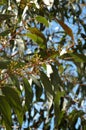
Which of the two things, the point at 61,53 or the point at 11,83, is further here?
the point at 11,83

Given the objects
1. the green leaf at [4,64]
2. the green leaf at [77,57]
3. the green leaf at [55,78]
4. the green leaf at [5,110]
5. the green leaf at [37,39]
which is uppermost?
the green leaf at [37,39]

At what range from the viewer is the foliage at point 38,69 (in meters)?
1.47

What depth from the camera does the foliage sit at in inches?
57.7

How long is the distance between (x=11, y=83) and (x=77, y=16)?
2.21 m

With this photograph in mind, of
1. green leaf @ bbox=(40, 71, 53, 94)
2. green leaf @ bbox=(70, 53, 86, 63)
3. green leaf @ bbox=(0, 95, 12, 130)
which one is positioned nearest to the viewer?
green leaf @ bbox=(0, 95, 12, 130)

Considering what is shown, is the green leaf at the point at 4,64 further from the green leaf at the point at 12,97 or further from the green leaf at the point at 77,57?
the green leaf at the point at 77,57

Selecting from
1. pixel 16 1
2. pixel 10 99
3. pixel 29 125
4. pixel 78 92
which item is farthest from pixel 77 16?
pixel 10 99

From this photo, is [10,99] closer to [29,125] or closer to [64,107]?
[64,107]

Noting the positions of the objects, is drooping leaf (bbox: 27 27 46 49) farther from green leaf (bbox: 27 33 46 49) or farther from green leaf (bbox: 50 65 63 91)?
green leaf (bbox: 50 65 63 91)

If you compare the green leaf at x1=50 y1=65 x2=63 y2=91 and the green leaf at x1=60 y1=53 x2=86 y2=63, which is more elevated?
the green leaf at x1=60 y1=53 x2=86 y2=63

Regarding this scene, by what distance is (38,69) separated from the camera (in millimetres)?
1448

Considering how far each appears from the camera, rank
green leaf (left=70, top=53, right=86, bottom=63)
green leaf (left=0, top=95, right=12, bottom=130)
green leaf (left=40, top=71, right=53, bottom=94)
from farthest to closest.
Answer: green leaf (left=70, top=53, right=86, bottom=63) → green leaf (left=40, top=71, right=53, bottom=94) → green leaf (left=0, top=95, right=12, bottom=130)

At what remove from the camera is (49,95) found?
1589 mm

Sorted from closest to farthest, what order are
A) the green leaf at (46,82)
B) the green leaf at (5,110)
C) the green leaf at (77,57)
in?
the green leaf at (5,110), the green leaf at (46,82), the green leaf at (77,57)
